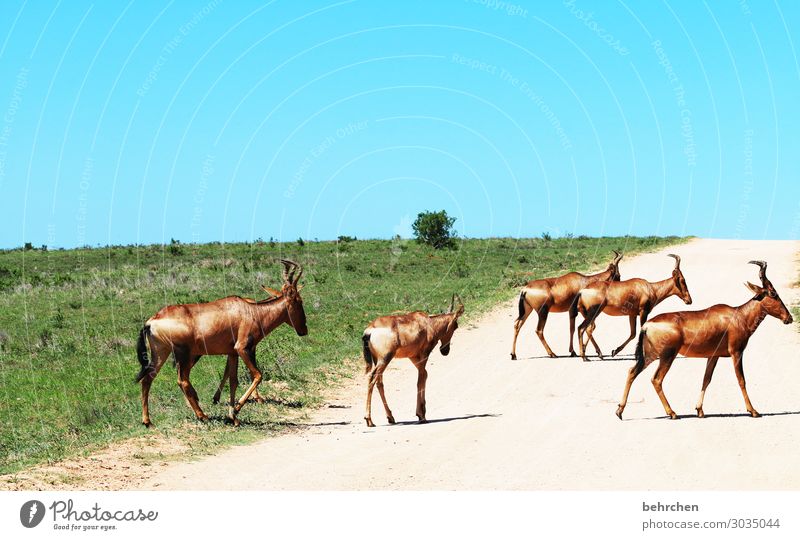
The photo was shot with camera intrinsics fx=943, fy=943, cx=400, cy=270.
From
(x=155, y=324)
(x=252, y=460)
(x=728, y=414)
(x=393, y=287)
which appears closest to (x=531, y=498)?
(x=252, y=460)

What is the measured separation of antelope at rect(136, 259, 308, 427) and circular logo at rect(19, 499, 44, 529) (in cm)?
446

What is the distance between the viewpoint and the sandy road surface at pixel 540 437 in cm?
1198

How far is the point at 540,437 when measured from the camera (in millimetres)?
14133

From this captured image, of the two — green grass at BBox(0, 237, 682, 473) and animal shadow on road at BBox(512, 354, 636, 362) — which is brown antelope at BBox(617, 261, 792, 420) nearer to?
green grass at BBox(0, 237, 682, 473)

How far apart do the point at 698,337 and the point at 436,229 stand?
46.8 m

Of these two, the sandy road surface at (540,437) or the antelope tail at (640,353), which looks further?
the antelope tail at (640,353)

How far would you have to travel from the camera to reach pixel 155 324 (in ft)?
50.5

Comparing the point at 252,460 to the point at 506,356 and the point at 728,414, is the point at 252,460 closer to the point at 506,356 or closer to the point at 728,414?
the point at 728,414

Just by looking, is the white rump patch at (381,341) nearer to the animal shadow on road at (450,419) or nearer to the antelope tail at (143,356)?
the animal shadow on road at (450,419)

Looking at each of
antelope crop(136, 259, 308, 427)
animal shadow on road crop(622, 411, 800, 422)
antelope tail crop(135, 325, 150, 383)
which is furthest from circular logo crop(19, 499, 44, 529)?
animal shadow on road crop(622, 411, 800, 422)

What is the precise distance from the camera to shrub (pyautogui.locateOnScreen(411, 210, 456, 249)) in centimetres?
6053

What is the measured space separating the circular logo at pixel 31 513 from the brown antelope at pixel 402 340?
5.52 m

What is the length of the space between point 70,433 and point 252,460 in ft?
14.8

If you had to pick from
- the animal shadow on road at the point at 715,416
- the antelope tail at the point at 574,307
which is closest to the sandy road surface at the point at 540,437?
the animal shadow on road at the point at 715,416
